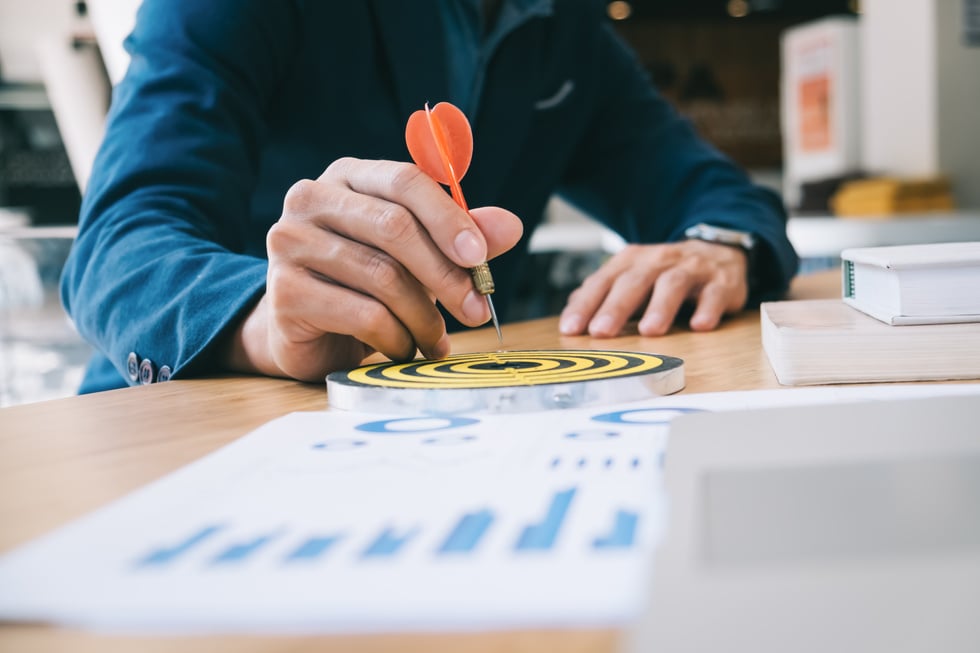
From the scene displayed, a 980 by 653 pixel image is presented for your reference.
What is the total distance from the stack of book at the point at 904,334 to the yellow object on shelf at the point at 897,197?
3.31 m

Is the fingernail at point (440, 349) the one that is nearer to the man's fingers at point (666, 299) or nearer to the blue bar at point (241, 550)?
the man's fingers at point (666, 299)

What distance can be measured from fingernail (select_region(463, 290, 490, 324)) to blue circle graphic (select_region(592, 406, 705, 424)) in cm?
15

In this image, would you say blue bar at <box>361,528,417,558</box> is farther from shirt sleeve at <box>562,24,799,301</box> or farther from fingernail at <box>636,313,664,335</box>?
shirt sleeve at <box>562,24,799,301</box>

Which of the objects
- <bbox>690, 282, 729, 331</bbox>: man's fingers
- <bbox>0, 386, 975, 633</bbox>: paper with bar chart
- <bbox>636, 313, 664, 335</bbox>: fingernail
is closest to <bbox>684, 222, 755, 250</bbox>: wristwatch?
<bbox>690, 282, 729, 331</bbox>: man's fingers

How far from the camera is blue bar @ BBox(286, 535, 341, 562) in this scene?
280mm

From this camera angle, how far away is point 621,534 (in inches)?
11.1

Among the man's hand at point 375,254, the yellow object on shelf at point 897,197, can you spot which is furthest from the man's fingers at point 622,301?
the yellow object on shelf at point 897,197

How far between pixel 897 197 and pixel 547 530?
3.82 m

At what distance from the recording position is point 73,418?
1.92 ft

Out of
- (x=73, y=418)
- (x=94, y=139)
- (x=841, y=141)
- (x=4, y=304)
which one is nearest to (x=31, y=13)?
(x=94, y=139)

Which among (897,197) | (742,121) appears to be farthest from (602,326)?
(742,121)

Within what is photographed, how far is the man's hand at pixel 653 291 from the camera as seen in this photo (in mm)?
891

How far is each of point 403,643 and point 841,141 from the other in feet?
16.3

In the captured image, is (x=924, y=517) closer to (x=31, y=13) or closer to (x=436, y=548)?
(x=436, y=548)
